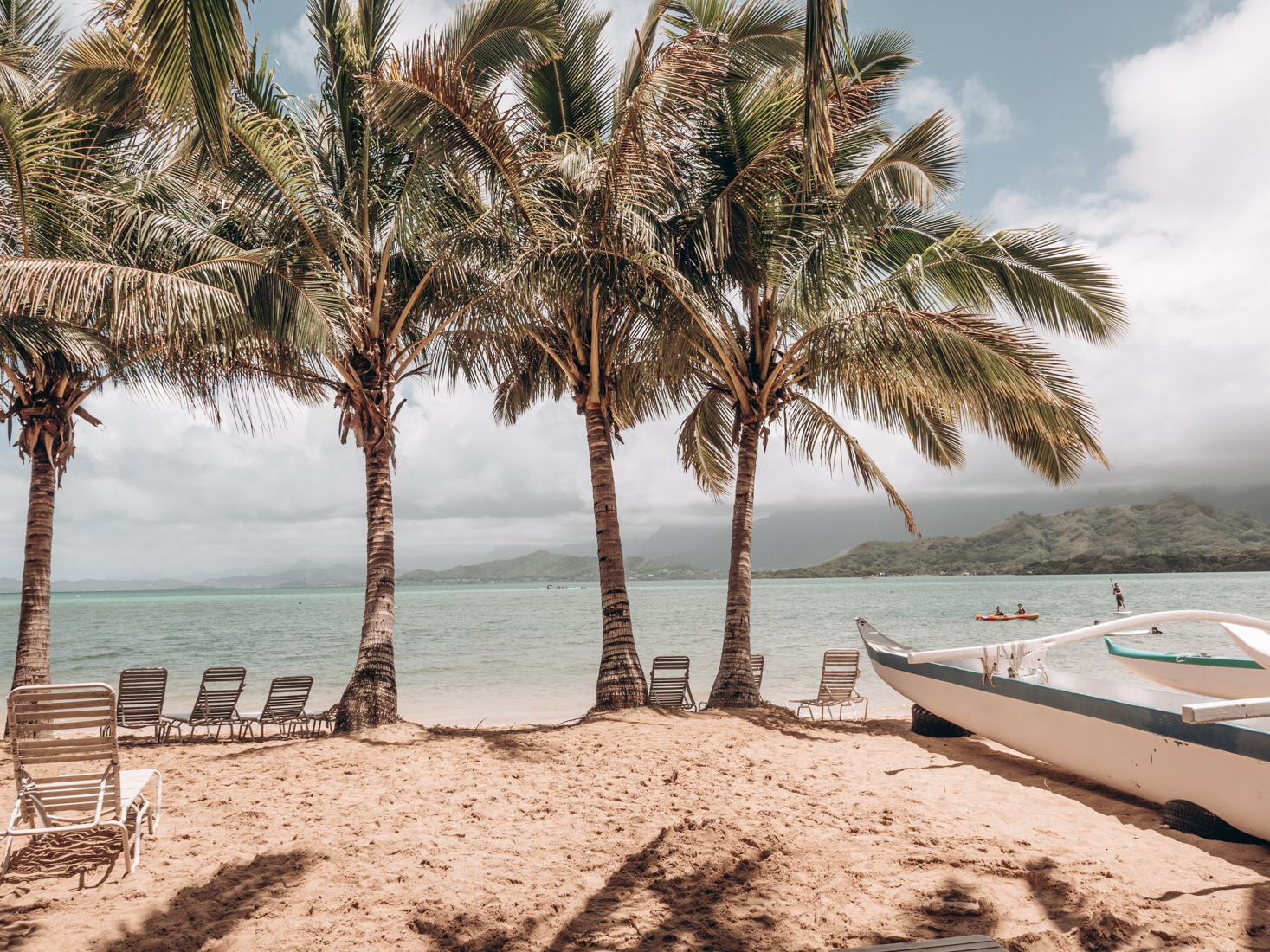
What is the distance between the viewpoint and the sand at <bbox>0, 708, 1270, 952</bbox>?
123 inches

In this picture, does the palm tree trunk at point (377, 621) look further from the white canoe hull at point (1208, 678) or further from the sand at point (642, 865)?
the white canoe hull at point (1208, 678)

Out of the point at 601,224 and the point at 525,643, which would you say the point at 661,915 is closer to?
the point at 601,224

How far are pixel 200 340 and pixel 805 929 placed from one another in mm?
7117

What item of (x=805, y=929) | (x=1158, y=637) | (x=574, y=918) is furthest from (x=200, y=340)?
(x=1158, y=637)

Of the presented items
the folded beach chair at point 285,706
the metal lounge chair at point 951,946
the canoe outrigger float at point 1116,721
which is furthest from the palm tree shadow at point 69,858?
the canoe outrigger float at point 1116,721

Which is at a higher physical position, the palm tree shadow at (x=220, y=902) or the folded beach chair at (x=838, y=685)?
the palm tree shadow at (x=220, y=902)

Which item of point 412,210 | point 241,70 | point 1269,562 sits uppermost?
point 412,210

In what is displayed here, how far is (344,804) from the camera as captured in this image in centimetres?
511

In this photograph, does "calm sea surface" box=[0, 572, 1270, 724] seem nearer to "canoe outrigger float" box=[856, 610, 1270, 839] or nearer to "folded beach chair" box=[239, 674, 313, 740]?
"folded beach chair" box=[239, 674, 313, 740]

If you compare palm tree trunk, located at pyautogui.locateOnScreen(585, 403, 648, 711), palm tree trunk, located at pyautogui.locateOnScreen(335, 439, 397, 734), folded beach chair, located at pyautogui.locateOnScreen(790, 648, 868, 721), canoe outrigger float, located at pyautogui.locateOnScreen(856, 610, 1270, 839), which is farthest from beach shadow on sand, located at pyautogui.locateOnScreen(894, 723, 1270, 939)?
palm tree trunk, located at pyautogui.locateOnScreen(335, 439, 397, 734)

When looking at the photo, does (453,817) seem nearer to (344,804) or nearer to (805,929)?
(344,804)

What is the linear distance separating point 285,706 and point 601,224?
729cm

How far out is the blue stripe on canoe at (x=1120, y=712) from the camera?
408 cm

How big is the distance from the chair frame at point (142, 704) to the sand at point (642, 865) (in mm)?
2954
